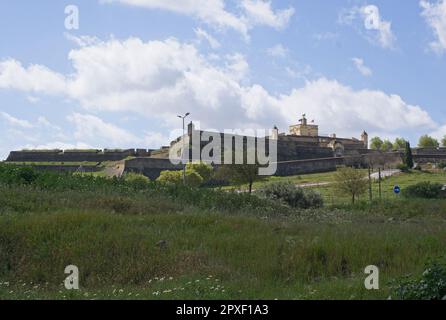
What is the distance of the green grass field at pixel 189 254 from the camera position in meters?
6.98

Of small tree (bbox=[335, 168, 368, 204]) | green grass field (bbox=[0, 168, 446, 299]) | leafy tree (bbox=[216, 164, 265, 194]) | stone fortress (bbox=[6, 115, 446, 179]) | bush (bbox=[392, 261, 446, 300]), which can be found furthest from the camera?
stone fortress (bbox=[6, 115, 446, 179])

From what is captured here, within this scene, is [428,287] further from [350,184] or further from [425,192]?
[350,184]

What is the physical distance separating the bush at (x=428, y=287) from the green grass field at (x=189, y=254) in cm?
63

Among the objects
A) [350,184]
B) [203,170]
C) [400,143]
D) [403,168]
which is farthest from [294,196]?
[400,143]

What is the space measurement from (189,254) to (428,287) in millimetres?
4273

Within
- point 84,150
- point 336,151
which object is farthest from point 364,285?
point 336,151

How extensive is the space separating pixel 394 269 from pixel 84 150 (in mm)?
67508

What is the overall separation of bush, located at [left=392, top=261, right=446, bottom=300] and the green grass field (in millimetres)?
625

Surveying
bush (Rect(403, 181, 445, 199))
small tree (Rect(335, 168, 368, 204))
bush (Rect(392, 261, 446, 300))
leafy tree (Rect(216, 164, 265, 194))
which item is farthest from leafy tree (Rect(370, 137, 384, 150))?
bush (Rect(392, 261, 446, 300))

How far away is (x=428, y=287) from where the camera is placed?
5465 millimetres

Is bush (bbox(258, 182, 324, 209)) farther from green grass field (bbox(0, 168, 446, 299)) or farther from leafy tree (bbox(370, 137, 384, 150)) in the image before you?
leafy tree (bbox(370, 137, 384, 150))

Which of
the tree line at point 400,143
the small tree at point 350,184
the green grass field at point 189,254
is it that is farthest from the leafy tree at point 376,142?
the green grass field at point 189,254

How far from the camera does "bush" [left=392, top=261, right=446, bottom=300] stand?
5.35m

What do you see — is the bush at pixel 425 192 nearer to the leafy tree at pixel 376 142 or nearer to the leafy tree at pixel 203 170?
the leafy tree at pixel 203 170
